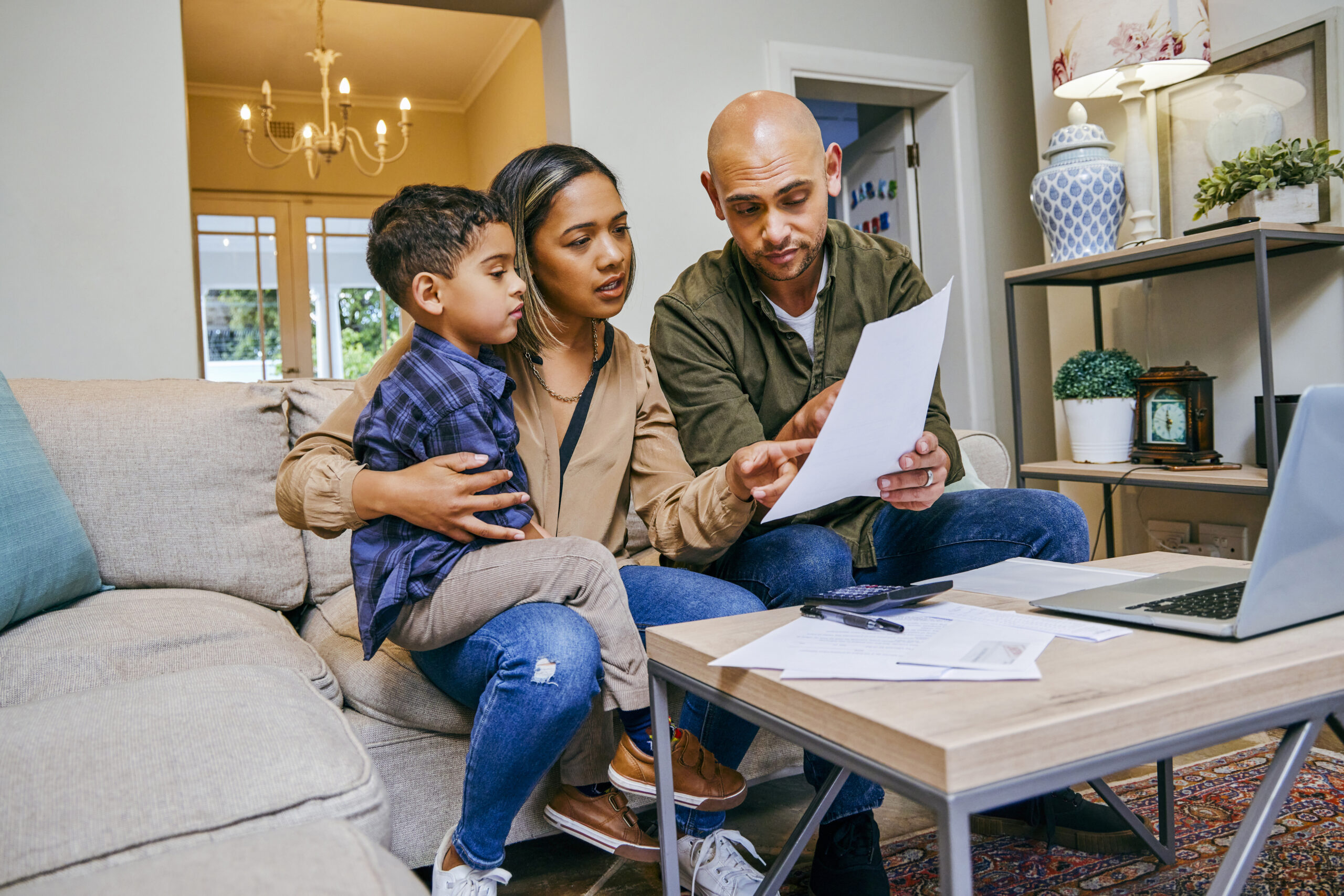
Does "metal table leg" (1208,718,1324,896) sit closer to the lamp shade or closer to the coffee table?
the coffee table

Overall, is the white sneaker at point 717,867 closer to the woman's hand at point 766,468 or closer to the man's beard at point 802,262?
the woman's hand at point 766,468

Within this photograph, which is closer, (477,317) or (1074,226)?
(477,317)

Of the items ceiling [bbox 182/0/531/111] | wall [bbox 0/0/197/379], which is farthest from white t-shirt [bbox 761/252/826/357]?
ceiling [bbox 182/0/531/111]

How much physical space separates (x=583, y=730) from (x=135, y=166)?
87.2 inches

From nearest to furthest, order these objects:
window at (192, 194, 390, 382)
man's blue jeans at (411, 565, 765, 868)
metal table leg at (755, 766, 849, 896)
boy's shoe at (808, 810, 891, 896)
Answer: metal table leg at (755, 766, 849, 896) < man's blue jeans at (411, 565, 765, 868) < boy's shoe at (808, 810, 891, 896) < window at (192, 194, 390, 382)

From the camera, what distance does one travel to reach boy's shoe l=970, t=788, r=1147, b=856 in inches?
52.3

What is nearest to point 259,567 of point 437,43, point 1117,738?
point 1117,738

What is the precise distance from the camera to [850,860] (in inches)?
46.2

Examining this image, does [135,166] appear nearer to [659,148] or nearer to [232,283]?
[659,148]

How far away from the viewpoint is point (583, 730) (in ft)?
4.04

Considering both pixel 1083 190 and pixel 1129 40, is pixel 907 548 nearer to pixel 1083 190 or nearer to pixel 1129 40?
pixel 1083 190

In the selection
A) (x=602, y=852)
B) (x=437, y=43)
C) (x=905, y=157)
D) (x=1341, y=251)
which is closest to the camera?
(x=602, y=852)

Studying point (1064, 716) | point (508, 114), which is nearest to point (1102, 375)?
point (1064, 716)

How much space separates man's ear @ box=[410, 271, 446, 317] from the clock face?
191 centimetres
